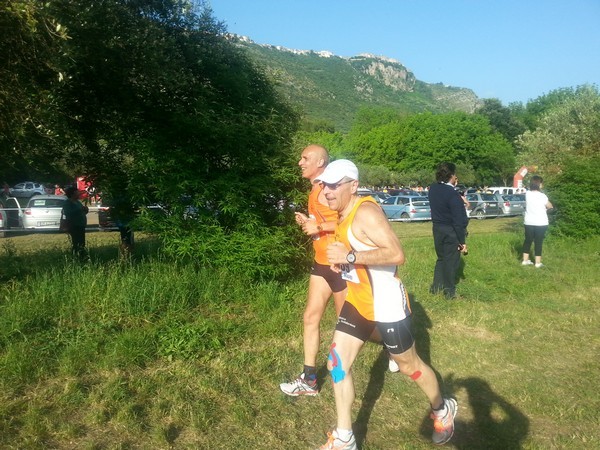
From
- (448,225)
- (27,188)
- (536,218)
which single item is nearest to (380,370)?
(448,225)

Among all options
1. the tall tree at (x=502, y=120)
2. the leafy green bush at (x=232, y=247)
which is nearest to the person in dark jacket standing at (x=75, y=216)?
the leafy green bush at (x=232, y=247)

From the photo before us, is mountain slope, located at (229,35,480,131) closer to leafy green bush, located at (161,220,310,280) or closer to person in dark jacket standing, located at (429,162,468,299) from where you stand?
person in dark jacket standing, located at (429,162,468,299)

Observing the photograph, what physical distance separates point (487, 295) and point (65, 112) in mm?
6247

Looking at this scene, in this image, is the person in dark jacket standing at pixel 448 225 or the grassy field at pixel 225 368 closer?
the grassy field at pixel 225 368

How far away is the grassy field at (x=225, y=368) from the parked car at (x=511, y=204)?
2904 cm

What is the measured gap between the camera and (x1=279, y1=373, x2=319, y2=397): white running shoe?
4395 millimetres

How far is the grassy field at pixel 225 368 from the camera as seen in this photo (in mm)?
3764

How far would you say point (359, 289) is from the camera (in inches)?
147

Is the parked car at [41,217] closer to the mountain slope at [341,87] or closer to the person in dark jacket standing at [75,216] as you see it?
the person in dark jacket standing at [75,216]

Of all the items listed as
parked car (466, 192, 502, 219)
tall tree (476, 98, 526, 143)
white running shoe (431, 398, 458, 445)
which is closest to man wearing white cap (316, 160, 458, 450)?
white running shoe (431, 398, 458, 445)

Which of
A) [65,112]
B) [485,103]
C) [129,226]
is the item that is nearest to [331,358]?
[129,226]

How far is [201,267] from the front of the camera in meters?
6.29

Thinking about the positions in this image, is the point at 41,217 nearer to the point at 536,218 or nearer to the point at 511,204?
the point at 536,218

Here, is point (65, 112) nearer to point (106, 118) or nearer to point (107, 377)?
point (106, 118)
